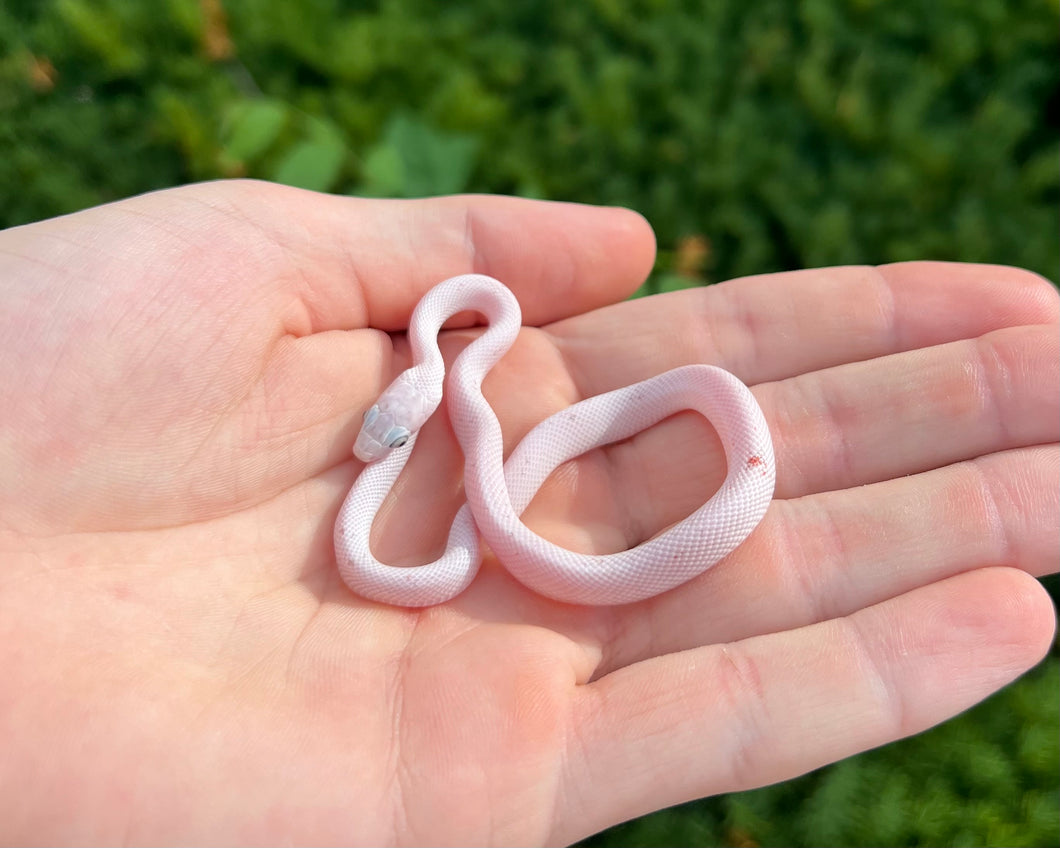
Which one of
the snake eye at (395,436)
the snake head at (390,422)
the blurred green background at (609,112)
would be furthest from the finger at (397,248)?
the blurred green background at (609,112)

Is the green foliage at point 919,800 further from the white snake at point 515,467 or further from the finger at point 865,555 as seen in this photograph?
the white snake at point 515,467

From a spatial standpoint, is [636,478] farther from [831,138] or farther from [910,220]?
[831,138]

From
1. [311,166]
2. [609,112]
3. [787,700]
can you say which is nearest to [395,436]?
[787,700]

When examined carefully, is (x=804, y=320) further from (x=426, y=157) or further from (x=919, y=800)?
(x=426, y=157)

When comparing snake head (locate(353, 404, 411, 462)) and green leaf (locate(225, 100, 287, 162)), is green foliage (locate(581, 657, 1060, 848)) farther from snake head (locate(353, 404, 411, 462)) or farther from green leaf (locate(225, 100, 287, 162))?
green leaf (locate(225, 100, 287, 162))

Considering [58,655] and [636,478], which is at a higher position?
[58,655]

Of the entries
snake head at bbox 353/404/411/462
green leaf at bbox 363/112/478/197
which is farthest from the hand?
green leaf at bbox 363/112/478/197

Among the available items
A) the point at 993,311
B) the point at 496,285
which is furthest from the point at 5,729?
the point at 993,311
